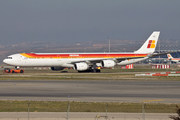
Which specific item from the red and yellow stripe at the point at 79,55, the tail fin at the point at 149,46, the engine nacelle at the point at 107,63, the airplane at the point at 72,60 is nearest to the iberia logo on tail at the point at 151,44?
the tail fin at the point at 149,46

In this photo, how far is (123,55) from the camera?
6794 cm

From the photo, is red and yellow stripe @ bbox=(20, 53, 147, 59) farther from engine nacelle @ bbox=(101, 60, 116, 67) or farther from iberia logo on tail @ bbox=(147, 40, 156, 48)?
iberia logo on tail @ bbox=(147, 40, 156, 48)

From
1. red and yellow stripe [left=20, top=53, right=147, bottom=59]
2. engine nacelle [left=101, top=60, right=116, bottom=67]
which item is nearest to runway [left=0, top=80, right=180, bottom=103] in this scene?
engine nacelle [left=101, top=60, right=116, bottom=67]

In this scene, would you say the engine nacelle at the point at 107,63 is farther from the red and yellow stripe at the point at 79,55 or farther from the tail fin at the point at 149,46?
the tail fin at the point at 149,46

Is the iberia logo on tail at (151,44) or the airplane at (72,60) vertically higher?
the iberia logo on tail at (151,44)

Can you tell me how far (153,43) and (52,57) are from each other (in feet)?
86.6

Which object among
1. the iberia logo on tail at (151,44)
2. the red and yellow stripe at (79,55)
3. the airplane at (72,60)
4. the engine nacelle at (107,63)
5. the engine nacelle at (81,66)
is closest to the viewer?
the engine nacelle at (81,66)

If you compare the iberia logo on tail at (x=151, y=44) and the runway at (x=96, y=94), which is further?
the iberia logo on tail at (x=151, y=44)

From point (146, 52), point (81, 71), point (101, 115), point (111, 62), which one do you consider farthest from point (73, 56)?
point (101, 115)

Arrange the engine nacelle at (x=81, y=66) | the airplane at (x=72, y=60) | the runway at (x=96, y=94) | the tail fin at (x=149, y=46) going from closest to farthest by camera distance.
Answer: the runway at (x=96, y=94)
the engine nacelle at (x=81, y=66)
the airplane at (x=72, y=60)
the tail fin at (x=149, y=46)

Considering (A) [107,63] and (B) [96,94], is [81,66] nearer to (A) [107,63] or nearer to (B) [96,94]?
(A) [107,63]

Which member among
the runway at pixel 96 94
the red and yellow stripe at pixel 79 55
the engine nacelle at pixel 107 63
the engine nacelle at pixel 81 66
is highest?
the red and yellow stripe at pixel 79 55

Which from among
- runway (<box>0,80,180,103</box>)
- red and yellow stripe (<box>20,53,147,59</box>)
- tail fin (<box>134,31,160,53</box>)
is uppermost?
tail fin (<box>134,31,160,53</box>)

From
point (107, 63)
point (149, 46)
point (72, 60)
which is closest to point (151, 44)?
point (149, 46)
